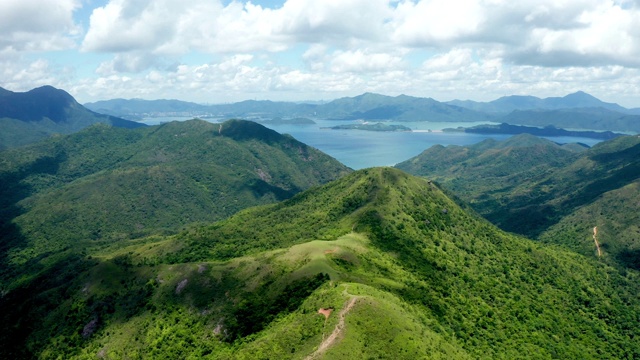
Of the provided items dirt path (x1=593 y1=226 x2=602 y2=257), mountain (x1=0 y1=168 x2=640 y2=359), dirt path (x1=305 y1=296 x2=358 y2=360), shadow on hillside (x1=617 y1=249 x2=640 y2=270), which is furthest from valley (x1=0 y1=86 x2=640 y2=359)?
dirt path (x1=593 y1=226 x2=602 y2=257)

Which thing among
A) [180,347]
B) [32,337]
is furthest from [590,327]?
[32,337]

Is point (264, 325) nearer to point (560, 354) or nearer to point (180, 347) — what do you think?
point (180, 347)

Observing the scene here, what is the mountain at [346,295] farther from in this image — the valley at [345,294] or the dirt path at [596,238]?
the dirt path at [596,238]

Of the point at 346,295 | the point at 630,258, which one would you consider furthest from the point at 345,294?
the point at 630,258

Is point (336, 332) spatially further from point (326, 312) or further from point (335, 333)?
point (326, 312)

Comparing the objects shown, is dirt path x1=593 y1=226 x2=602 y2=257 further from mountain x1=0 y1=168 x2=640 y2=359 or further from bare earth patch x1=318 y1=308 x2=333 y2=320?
bare earth patch x1=318 y1=308 x2=333 y2=320

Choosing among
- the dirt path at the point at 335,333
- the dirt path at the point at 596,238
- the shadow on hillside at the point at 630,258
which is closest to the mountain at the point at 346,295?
the dirt path at the point at 335,333
